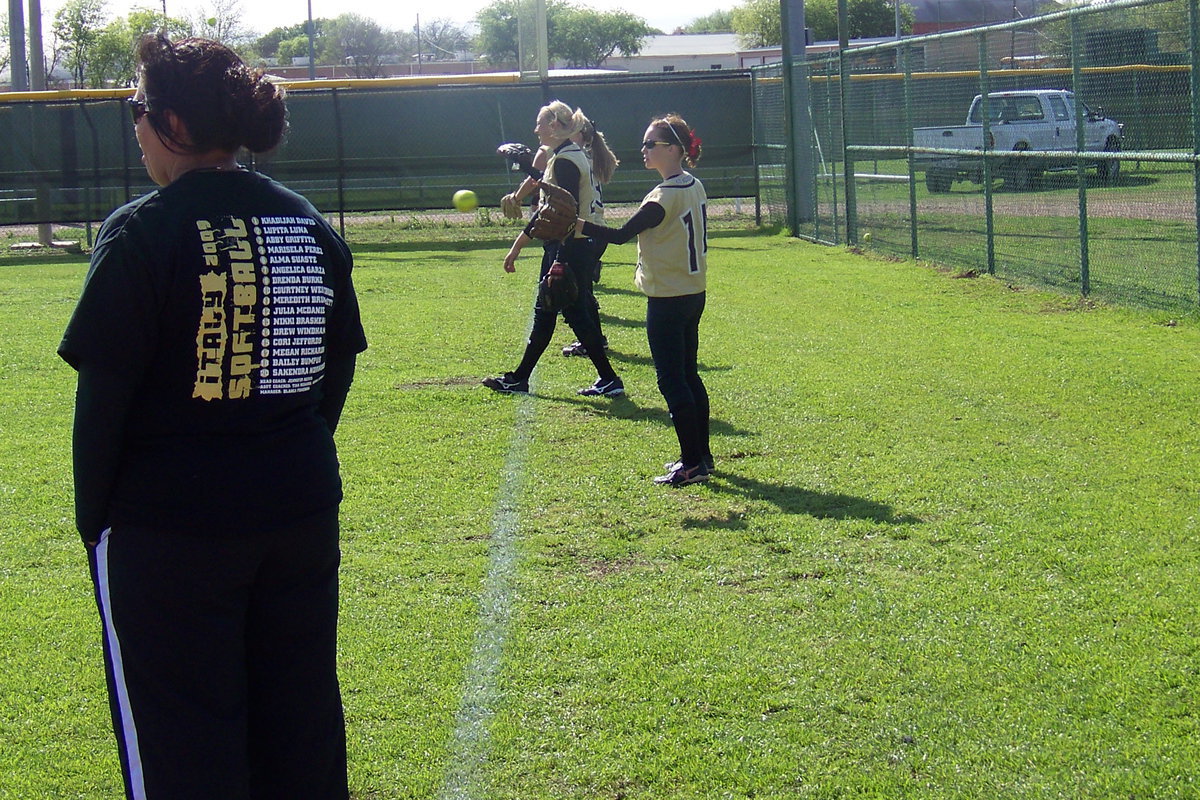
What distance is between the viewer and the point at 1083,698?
158 inches

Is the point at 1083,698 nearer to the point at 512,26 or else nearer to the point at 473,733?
the point at 473,733

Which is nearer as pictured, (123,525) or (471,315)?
(123,525)

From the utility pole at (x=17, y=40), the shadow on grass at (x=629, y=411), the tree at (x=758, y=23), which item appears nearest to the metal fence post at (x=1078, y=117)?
the shadow on grass at (x=629, y=411)

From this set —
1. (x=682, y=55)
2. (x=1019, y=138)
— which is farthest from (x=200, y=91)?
(x=682, y=55)

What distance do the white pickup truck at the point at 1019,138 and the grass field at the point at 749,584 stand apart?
2188 mm

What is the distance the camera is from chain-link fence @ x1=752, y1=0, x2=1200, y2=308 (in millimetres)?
10586

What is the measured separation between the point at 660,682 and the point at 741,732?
0.43 metres

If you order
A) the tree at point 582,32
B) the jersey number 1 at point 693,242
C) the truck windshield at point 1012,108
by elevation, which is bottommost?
the jersey number 1 at point 693,242

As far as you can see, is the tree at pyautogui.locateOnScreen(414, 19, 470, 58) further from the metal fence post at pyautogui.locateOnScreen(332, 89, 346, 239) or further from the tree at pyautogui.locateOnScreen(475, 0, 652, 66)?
the metal fence post at pyautogui.locateOnScreen(332, 89, 346, 239)

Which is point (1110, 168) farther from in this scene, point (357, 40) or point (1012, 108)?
point (357, 40)

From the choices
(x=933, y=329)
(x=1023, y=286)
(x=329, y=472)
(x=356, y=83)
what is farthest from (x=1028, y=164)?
(x=356, y=83)

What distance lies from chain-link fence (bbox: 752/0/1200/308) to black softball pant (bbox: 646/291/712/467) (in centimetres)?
543

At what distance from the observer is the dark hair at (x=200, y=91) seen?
2.56m

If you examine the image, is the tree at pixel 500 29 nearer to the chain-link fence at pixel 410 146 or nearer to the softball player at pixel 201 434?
the chain-link fence at pixel 410 146
